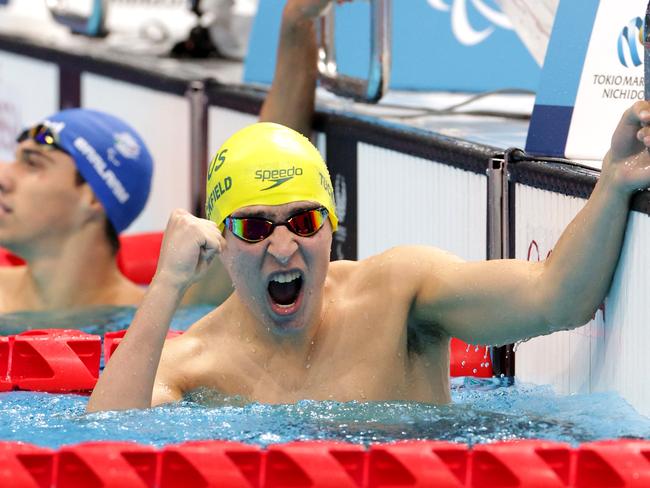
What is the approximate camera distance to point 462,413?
10.5ft

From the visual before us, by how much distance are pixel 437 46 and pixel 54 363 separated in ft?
7.51

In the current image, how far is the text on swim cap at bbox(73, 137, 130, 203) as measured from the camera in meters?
5.03

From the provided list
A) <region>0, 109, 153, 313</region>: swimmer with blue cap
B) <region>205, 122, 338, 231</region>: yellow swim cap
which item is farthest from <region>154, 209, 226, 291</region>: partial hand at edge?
<region>0, 109, 153, 313</region>: swimmer with blue cap

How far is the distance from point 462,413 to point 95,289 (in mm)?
2100

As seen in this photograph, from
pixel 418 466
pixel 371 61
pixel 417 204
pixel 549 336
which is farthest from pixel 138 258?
pixel 418 466

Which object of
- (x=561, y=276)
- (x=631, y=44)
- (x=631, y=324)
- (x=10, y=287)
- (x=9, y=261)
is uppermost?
(x=631, y=44)

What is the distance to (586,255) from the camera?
2955mm

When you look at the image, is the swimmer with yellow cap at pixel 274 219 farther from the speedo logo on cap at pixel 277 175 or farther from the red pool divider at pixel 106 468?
the red pool divider at pixel 106 468

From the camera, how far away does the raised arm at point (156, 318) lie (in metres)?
3.07

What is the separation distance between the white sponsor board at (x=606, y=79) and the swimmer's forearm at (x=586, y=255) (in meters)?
0.44

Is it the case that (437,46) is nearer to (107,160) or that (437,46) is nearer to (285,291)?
(107,160)

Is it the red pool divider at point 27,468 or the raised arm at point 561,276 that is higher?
the raised arm at point 561,276

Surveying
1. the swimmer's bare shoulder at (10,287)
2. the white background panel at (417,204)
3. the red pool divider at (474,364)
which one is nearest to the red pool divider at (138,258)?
the swimmer's bare shoulder at (10,287)

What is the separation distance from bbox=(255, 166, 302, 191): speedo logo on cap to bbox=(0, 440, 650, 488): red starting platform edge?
2.59ft
